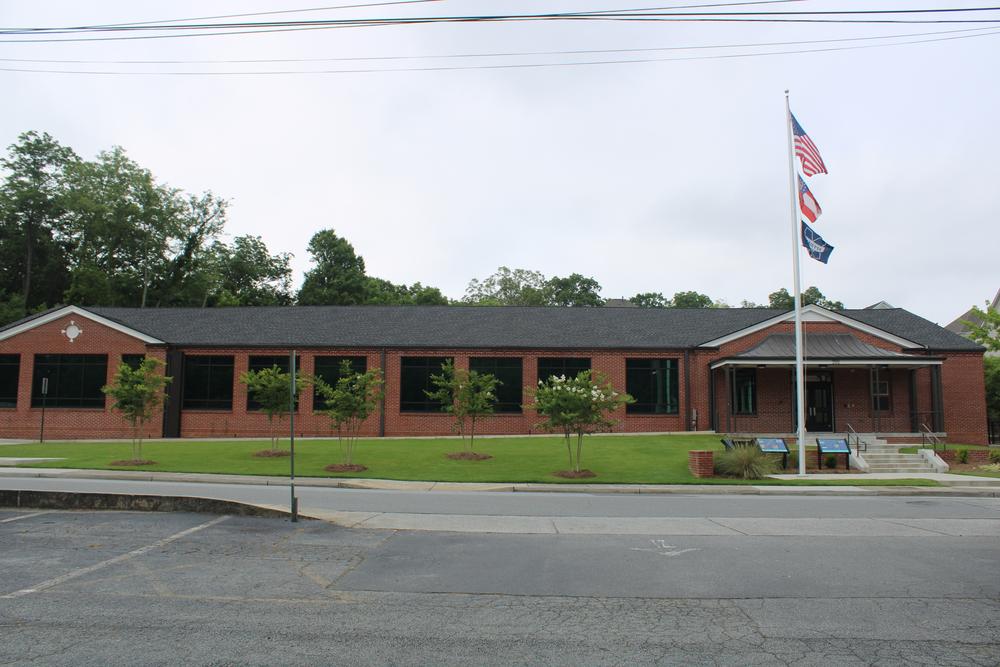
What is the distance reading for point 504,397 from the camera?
3152 centimetres

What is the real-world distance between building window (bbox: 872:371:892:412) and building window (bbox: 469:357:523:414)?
50.7 feet

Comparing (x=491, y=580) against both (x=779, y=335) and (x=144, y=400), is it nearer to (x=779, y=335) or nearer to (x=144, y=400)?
(x=144, y=400)

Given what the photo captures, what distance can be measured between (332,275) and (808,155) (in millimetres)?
59615

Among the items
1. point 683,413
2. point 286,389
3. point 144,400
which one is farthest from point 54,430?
point 683,413

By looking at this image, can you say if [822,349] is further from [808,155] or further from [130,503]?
[130,503]

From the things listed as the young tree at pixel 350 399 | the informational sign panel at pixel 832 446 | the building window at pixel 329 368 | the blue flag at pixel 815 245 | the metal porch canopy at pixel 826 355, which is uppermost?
the blue flag at pixel 815 245

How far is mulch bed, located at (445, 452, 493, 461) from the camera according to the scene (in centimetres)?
2223

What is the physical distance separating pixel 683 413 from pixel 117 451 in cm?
2305

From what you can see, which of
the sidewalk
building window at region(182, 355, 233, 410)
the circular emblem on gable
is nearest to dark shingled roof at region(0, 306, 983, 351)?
building window at region(182, 355, 233, 410)

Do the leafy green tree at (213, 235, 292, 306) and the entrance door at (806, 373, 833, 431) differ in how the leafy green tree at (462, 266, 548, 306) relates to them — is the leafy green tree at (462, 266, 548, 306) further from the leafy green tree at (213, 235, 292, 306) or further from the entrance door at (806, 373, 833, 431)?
the entrance door at (806, 373, 833, 431)

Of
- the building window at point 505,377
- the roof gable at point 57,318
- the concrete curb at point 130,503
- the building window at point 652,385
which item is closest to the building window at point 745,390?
the building window at point 652,385

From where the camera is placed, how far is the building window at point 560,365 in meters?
31.9

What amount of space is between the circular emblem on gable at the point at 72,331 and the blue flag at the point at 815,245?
31046 mm

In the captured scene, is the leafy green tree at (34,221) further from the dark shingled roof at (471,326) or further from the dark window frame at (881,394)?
the dark window frame at (881,394)
